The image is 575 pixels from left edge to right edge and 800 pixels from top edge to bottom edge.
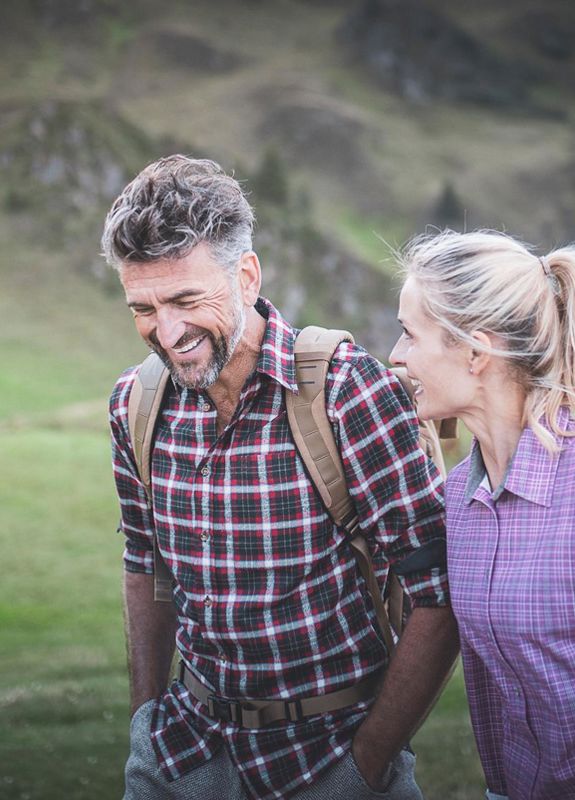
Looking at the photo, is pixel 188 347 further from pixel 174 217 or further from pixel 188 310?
pixel 174 217

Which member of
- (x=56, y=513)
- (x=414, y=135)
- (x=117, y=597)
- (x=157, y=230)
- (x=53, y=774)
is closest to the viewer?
(x=157, y=230)

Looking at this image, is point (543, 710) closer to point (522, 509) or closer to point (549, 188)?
point (522, 509)

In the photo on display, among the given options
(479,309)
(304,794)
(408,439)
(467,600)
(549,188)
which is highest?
(549,188)

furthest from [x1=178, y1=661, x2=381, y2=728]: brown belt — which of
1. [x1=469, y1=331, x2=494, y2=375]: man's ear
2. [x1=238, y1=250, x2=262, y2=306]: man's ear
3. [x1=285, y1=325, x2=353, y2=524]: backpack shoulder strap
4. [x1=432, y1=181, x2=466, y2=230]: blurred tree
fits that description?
[x1=432, y1=181, x2=466, y2=230]: blurred tree

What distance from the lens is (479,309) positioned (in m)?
2.43

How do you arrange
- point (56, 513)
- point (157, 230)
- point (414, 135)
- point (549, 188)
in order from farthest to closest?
point (414, 135), point (549, 188), point (56, 513), point (157, 230)

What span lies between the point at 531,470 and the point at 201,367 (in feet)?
3.08

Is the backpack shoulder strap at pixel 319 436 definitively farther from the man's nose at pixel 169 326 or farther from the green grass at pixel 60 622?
the green grass at pixel 60 622

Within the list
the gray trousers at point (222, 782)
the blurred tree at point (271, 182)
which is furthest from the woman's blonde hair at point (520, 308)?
the blurred tree at point (271, 182)

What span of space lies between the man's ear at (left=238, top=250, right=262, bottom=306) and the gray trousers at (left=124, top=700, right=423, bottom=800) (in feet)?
4.34

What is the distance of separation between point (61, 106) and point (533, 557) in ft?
152

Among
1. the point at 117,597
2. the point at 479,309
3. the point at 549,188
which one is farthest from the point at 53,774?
the point at 549,188

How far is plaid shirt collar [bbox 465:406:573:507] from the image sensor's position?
234 cm

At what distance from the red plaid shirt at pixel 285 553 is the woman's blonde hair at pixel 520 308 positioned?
Result: 297 mm
